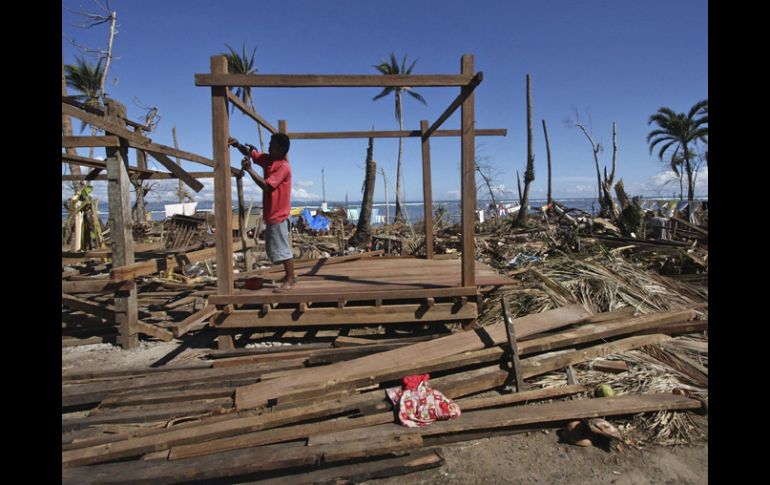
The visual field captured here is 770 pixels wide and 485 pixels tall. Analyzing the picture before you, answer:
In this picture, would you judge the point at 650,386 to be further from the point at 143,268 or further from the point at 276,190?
the point at 143,268

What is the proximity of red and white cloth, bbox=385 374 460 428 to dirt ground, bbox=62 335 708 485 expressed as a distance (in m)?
0.25

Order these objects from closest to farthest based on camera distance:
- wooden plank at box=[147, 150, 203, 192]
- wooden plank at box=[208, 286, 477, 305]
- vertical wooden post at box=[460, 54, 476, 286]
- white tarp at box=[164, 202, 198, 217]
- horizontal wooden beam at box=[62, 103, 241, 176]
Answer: vertical wooden post at box=[460, 54, 476, 286]
horizontal wooden beam at box=[62, 103, 241, 176]
wooden plank at box=[208, 286, 477, 305]
wooden plank at box=[147, 150, 203, 192]
white tarp at box=[164, 202, 198, 217]

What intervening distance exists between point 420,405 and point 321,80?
11.4 feet

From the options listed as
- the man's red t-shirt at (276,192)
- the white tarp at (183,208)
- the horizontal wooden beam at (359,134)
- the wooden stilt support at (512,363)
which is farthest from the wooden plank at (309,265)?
the white tarp at (183,208)

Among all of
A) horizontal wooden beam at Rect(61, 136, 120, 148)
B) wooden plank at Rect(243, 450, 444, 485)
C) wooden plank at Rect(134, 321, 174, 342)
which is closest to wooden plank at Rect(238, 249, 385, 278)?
wooden plank at Rect(134, 321, 174, 342)

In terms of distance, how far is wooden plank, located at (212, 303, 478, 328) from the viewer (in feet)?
16.3

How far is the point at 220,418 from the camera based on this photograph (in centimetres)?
332

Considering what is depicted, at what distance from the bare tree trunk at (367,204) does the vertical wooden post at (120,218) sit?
36.6ft

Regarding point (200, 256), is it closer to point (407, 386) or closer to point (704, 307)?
point (407, 386)

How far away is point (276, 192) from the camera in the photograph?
478cm

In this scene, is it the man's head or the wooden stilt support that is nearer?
the wooden stilt support

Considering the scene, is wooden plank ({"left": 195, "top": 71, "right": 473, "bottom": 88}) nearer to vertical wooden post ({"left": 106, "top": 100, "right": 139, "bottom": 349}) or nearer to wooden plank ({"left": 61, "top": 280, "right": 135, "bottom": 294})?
vertical wooden post ({"left": 106, "top": 100, "right": 139, "bottom": 349})

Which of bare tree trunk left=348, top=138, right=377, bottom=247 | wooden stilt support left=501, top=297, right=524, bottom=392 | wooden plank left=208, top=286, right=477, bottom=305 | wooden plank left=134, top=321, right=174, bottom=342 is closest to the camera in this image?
wooden stilt support left=501, top=297, right=524, bottom=392
